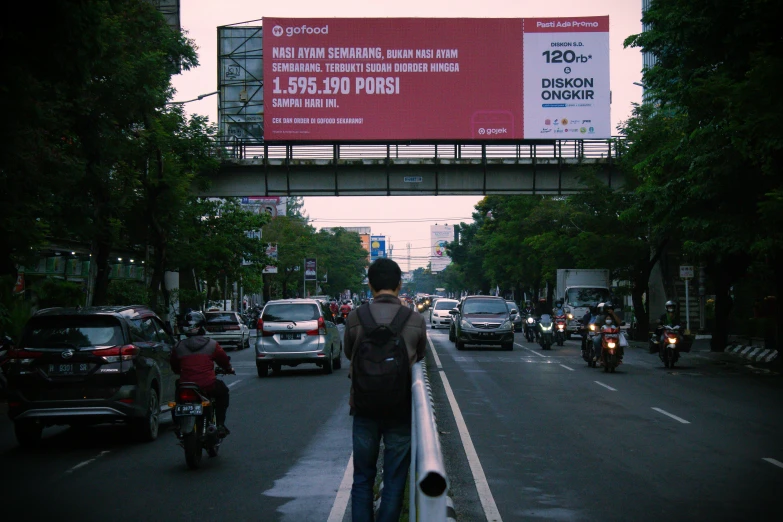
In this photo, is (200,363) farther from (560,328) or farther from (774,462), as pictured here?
(560,328)

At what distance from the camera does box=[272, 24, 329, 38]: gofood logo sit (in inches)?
1553

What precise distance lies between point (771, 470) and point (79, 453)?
26.1 ft

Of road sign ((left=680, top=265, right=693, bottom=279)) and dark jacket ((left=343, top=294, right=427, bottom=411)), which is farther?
road sign ((left=680, top=265, right=693, bottom=279))

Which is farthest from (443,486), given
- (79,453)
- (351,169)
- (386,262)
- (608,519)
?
(351,169)

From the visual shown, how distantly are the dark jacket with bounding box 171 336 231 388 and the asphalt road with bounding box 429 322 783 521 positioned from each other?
2.80 metres

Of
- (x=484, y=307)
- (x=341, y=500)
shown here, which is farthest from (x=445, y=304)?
(x=341, y=500)

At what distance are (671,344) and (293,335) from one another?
32.3 feet

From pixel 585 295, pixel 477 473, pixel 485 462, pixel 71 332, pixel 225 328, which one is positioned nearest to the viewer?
pixel 477 473

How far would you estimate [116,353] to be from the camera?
39.4 ft

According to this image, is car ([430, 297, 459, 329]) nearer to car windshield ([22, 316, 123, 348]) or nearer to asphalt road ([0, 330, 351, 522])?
asphalt road ([0, 330, 351, 522])

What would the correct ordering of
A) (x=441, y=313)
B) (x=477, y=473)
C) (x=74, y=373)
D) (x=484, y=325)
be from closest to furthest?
1. (x=477, y=473)
2. (x=74, y=373)
3. (x=484, y=325)
4. (x=441, y=313)

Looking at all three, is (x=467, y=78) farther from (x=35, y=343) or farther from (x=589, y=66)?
(x=35, y=343)

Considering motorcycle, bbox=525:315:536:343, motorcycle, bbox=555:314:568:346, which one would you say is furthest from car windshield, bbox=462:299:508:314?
motorcycle, bbox=525:315:536:343

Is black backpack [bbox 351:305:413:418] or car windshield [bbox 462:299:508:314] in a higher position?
black backpack [bbox 351:305:413:418]
